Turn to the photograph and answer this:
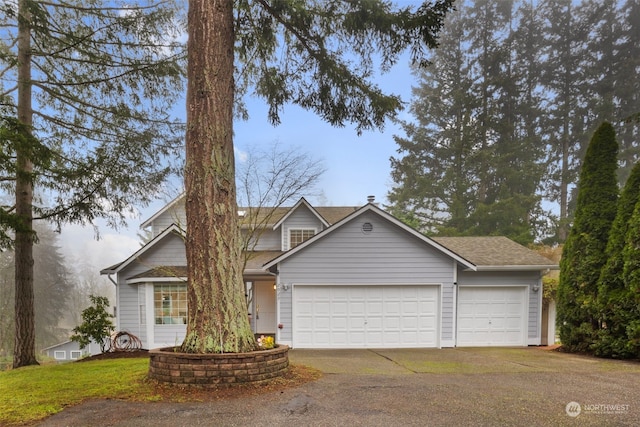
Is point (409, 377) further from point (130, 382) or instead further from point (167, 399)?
point (130, 382)

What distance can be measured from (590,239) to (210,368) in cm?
950

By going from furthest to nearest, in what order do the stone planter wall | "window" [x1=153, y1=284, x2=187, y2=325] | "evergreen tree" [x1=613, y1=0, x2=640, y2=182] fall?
"evergreen tree" [x1=613, y1=0, x2=640, y2=182], "window" [x1=153, y1=284, x2=187, y2=325], the stone planter wall

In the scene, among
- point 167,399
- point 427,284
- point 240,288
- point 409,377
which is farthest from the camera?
point 427,284

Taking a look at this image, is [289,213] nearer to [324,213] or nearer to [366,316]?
[324,213]

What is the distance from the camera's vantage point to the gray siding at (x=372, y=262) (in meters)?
10.2

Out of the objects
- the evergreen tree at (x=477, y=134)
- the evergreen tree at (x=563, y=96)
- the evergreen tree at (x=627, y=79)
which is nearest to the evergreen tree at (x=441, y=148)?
the evergreen tree at (x=477, y=134)

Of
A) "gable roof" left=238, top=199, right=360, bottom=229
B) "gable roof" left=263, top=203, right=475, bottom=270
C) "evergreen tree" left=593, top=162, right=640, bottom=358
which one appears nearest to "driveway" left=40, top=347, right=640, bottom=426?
"evergreen tree" left=593, top=162, right=640, bottom=358

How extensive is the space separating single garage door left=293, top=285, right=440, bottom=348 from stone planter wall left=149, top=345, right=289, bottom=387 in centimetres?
553

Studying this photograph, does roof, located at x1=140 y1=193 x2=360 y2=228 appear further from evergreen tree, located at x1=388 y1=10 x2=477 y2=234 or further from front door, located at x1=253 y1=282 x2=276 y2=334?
evergreen tree, located at x1=388 y1=10 x2=477 y2=234

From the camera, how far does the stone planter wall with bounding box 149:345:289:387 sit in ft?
14.7

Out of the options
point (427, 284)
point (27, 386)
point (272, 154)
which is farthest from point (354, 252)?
point (27, 386)

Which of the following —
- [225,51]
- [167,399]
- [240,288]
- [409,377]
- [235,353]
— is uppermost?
[225,51]

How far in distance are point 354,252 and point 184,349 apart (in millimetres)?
6240

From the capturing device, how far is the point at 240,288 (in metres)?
5.21
